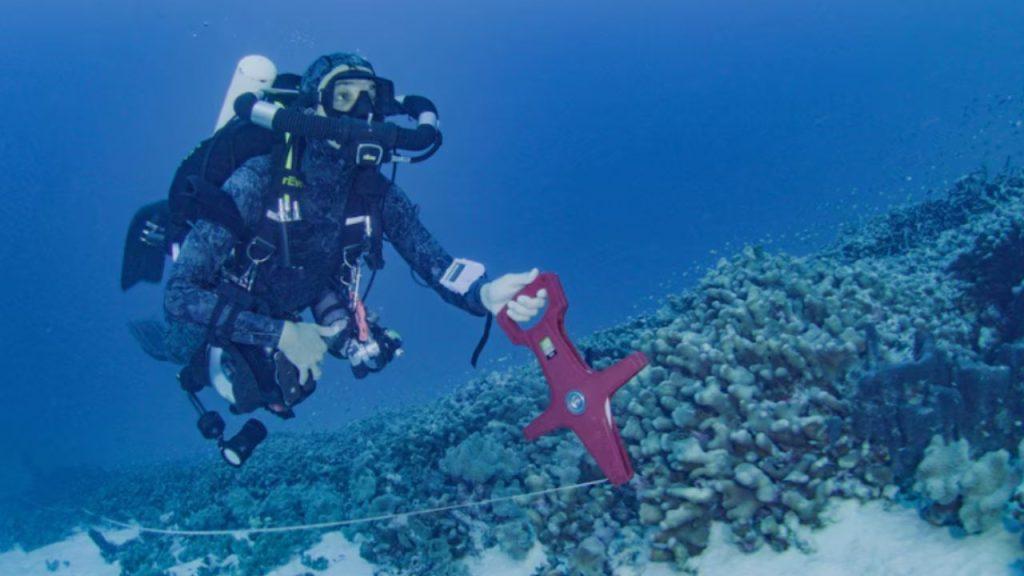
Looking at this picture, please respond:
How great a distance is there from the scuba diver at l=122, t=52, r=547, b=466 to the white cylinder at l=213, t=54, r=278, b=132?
5cm

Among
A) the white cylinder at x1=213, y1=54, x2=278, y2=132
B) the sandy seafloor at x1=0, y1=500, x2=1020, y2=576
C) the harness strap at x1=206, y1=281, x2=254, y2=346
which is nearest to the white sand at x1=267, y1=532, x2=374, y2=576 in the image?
the sandy seafloor at x1=0, y1=500, x2=1020, y2=576

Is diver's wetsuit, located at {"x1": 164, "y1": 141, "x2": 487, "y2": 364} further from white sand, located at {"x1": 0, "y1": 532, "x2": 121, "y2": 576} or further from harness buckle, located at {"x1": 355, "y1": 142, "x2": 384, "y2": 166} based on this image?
white sand, located at {"x1": 0, "y1": 532, "x2": 121, "y2": 576}

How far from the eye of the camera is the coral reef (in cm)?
336

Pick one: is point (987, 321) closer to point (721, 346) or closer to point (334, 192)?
point (721, 346)

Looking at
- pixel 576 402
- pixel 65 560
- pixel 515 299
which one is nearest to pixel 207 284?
pixel 515 299

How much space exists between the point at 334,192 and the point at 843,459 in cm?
415

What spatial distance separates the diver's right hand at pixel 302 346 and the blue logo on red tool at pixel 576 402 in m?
1.92

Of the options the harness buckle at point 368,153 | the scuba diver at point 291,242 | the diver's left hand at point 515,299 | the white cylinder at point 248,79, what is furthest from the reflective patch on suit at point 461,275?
the white cylinder at point 248,79

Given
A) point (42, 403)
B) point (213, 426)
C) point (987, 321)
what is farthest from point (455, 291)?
point (42, 403)

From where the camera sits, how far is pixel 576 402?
3.84 metres

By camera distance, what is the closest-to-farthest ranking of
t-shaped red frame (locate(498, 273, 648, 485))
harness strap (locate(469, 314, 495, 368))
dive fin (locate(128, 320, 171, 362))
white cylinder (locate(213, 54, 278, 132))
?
t-shaped red frame (locate(498, 273, 648, 485)) < harness strap (locate(469, 314, 495, 368)) < white cylinder (locate(213, 54, 278, 132)) < dive fin (locate(128, 320, 171, 362))

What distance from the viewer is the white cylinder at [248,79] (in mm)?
5488

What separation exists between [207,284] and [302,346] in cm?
86

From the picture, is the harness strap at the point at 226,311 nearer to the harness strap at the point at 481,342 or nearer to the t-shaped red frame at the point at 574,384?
the harness strap at the point at 481,342
